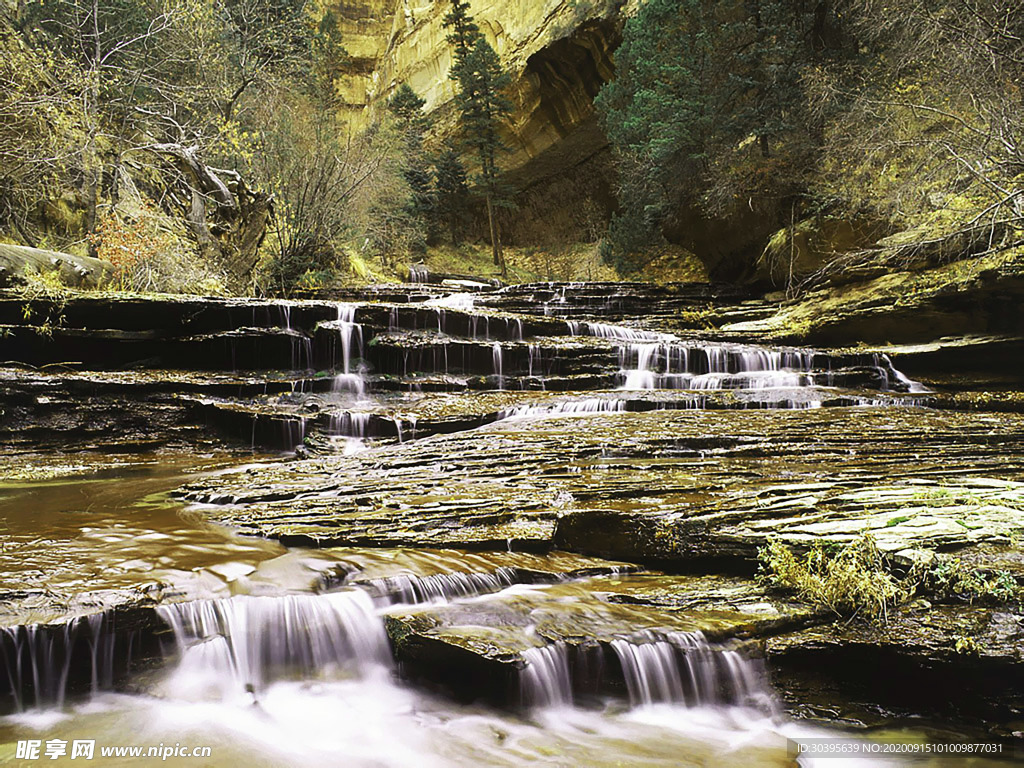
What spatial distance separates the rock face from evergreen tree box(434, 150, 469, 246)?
248 cm

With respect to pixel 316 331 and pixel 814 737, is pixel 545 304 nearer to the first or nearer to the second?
pixel 316 331

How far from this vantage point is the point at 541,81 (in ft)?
92.0

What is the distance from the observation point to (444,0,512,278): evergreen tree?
91.4 feet

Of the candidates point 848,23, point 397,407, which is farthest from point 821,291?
point 397,407

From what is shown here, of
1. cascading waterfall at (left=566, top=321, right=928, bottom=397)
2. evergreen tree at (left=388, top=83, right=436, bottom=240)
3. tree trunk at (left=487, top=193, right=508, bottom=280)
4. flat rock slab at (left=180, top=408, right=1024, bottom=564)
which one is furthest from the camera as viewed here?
tree trunk at (left=487, top=193, right=508, bottom=280)

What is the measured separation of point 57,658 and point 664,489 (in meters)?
3.98

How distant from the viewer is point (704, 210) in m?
16.6

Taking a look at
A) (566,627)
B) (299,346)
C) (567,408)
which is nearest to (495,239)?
(299,346)

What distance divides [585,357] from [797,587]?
7565 mm

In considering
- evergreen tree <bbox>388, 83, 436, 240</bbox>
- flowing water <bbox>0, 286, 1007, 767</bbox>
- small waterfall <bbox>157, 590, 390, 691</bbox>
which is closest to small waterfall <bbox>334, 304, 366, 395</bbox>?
flowing water <bbox>0, 286, 1007, 767</bbox>

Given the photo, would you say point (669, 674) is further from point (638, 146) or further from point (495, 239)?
point (495, 239)

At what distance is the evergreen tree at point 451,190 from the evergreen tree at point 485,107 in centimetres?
133

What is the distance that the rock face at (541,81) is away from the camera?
26.0m

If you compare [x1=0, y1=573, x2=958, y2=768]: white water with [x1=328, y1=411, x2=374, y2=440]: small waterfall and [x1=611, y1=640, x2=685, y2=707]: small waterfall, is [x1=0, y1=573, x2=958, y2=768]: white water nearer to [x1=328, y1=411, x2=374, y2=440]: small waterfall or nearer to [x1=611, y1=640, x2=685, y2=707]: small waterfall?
[x1=611, y1=640, x2=685, y2=707]: small waterfall
